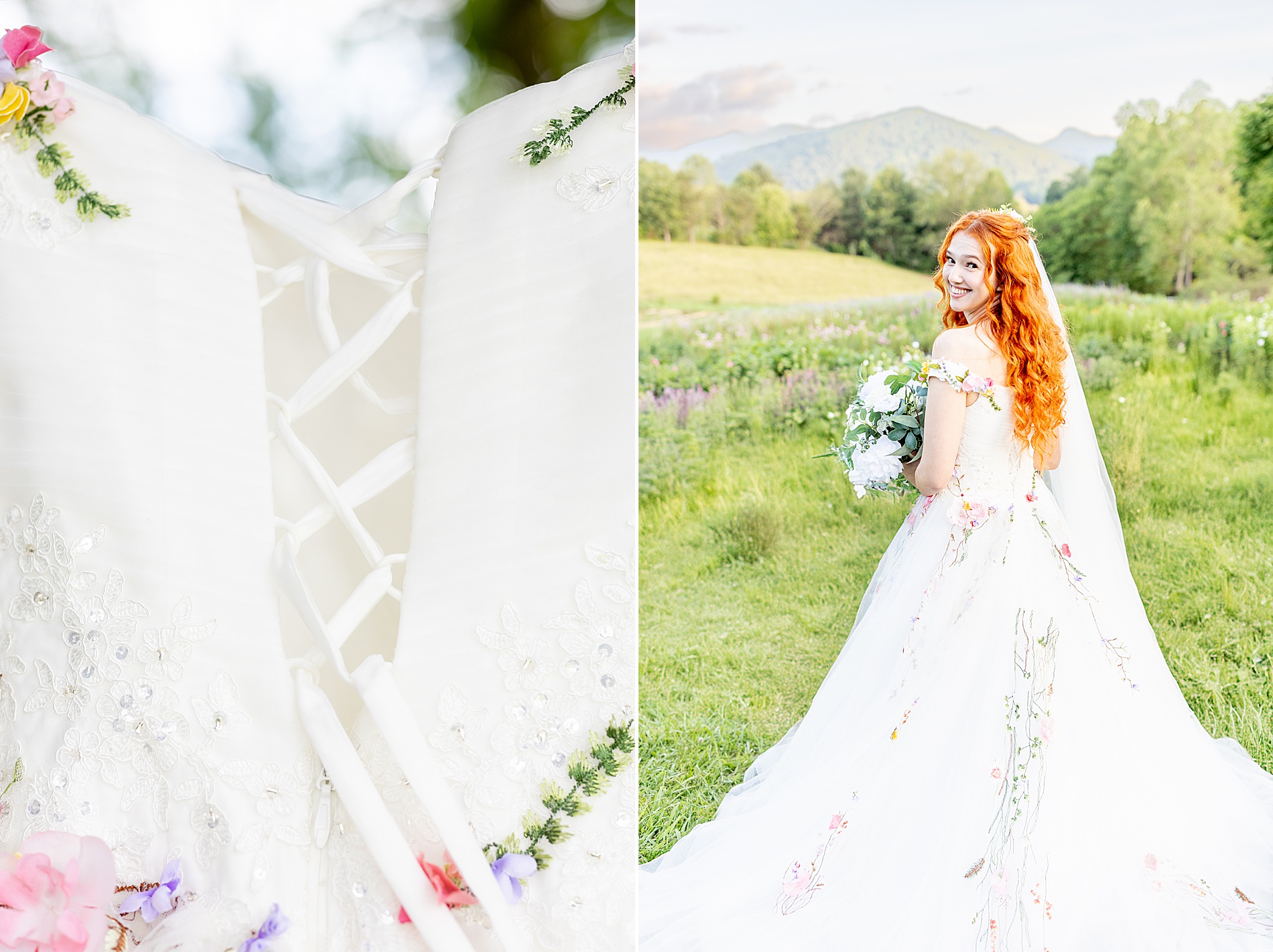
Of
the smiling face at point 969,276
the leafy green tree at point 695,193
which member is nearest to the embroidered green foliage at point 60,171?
the smiling face at point 969,276

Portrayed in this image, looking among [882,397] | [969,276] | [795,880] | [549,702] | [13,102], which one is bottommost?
[795,880]

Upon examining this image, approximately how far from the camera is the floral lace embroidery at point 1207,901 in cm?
165

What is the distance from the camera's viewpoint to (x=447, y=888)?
3.87 feet

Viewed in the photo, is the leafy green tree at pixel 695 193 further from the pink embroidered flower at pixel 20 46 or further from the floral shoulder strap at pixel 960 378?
the pink embroidered flower at pixel 20 46

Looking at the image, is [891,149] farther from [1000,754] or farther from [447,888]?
[447,888]

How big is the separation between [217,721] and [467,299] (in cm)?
74

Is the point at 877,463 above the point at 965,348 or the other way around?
the other way around

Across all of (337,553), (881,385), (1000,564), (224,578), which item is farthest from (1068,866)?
(224,578)

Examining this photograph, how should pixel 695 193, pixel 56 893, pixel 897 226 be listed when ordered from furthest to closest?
pixel 695 193 < pixel 897 226 < pixel 56 893

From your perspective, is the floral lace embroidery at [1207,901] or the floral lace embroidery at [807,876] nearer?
the floral lace embroidery at [1207,901]

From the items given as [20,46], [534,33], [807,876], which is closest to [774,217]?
[534,33]

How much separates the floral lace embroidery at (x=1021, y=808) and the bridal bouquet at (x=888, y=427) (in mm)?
424

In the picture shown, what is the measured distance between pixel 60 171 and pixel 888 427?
166 cm

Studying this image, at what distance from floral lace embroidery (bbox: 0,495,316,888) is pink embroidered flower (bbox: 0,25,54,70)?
2.29ft
